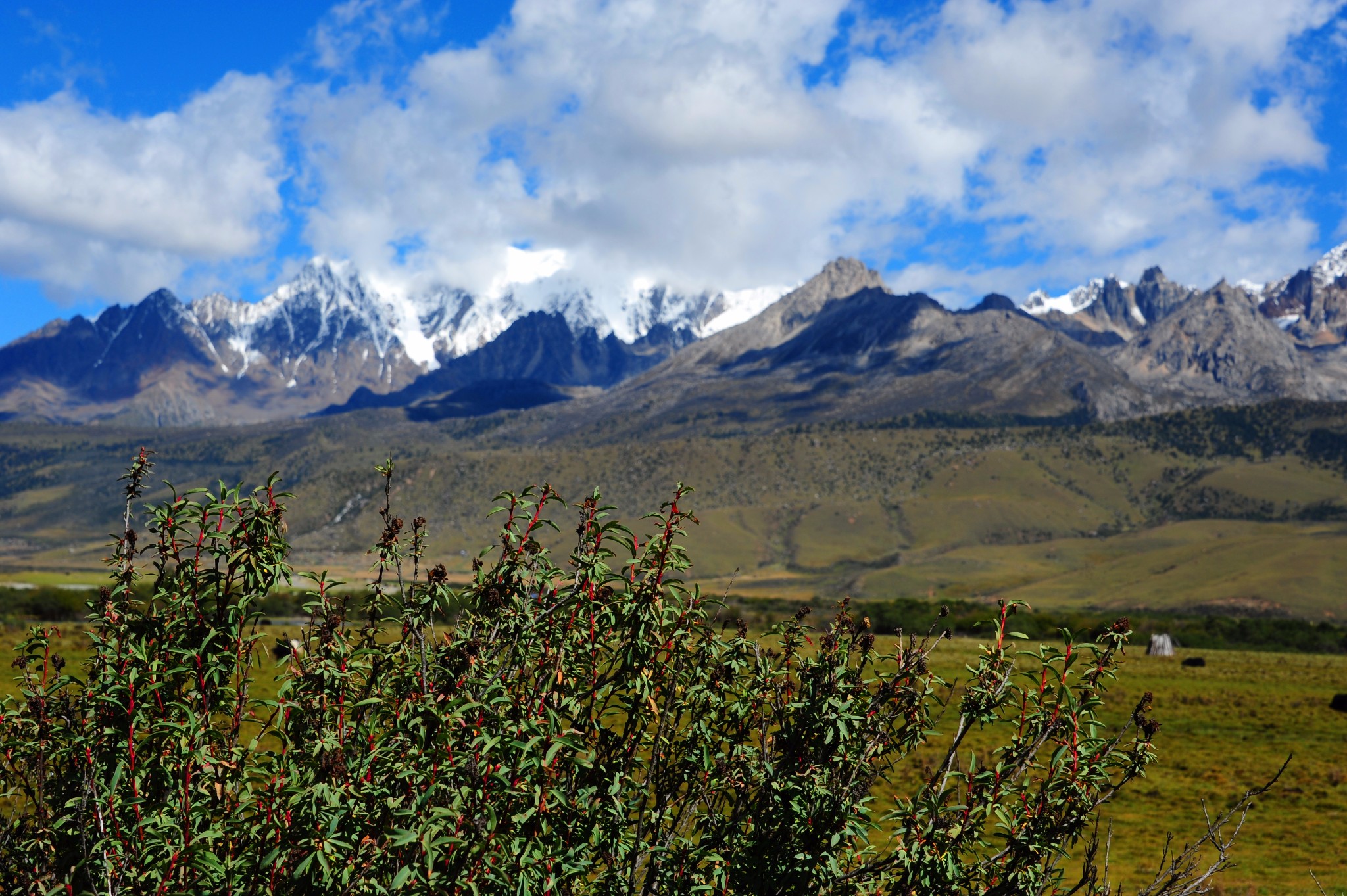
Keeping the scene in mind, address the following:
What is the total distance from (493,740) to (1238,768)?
4741 centimetres

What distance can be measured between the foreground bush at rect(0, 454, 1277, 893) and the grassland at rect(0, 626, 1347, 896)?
2.28 meters

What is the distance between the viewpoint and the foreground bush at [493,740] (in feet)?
25.6

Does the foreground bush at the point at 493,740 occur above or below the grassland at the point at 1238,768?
above

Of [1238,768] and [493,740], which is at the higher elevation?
[493,740]

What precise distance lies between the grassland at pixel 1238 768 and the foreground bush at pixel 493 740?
2283 millimetres

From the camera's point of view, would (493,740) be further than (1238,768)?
No

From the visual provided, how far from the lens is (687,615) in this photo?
30.0ft

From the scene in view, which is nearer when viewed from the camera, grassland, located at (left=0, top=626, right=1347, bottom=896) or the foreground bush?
the foreground bush

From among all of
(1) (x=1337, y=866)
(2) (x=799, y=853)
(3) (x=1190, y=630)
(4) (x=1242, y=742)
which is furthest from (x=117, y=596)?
(3) (x=1190, y=630)

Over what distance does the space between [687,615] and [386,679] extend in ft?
8.78

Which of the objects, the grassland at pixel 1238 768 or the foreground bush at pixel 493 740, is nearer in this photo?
the foreground bush at pixel 493 740

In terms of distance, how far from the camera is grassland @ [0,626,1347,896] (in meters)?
29.7

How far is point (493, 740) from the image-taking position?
7.29m

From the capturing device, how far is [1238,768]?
148 ft
